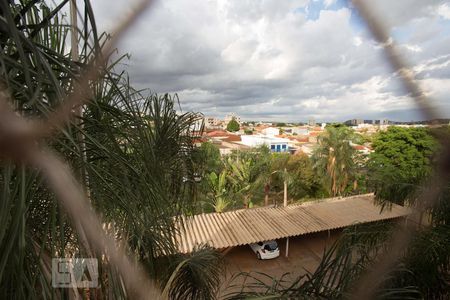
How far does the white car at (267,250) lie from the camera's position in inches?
372

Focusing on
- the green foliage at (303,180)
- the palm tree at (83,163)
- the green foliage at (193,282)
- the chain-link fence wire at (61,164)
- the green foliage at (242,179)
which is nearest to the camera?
the chain-link fence wire at (61,164)

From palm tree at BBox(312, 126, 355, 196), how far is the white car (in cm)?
872

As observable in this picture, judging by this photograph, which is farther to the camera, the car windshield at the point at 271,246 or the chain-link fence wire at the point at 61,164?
the car windshield at the point at 271,246

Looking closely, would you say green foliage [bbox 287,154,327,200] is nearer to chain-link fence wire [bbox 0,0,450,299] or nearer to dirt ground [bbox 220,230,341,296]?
dirt ground [bbox 220,230,341,296]

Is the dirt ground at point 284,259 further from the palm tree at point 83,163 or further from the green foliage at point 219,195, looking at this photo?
the palm tree at point 83,163

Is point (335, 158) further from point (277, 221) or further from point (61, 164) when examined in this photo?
point (61, 164)

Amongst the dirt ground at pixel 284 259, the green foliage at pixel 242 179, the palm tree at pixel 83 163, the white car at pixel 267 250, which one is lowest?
the dirt ground at pixel 284 259

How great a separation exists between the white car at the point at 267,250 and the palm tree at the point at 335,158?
8717 millimetres

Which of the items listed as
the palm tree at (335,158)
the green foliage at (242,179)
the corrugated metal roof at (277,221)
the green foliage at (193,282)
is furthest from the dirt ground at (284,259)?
the palm tree at (335,158)

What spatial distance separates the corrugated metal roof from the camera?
8.65m

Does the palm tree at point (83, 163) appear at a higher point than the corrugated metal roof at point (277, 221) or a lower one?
higher

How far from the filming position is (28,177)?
0.78 meters

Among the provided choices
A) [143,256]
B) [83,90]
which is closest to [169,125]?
[143,256]

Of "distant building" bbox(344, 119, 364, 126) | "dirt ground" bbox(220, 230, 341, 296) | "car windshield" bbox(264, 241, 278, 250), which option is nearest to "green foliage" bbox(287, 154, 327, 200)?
"dirt ground" bbox(220, 230, 341, 296)
